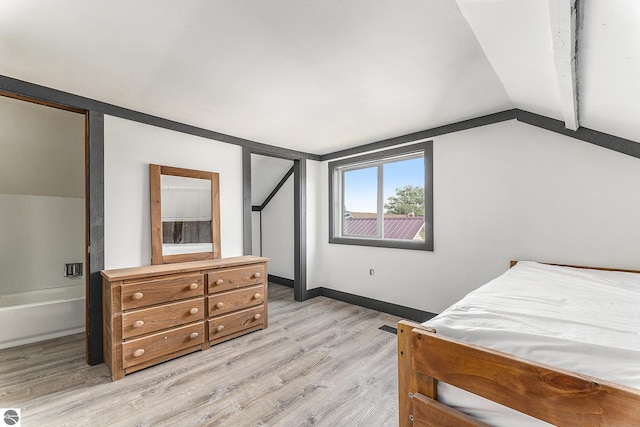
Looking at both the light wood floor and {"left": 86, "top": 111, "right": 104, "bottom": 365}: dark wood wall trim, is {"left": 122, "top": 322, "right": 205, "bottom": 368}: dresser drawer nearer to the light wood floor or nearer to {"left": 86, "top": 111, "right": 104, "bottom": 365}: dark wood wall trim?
the light wood floor

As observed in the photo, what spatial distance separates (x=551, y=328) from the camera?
1003 millimetres

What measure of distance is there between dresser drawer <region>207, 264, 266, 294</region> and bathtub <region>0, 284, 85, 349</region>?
4.93 feet

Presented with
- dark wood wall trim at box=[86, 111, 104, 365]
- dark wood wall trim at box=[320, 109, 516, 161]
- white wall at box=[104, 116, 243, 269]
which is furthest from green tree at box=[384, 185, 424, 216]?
dark wood wall trim at box=[86, 111, 104, 365]

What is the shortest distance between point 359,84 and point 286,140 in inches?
62.6

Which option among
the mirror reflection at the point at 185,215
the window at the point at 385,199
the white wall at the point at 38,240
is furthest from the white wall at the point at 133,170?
the window at the point at 385,199

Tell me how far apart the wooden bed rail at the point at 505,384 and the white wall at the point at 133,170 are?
253 cm

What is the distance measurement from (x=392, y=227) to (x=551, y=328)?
255 cm

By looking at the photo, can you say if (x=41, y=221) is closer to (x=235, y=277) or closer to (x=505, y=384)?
(x=235, y=277)

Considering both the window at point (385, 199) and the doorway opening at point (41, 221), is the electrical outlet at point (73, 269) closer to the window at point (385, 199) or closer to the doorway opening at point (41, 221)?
the doorway opening at point (41, 221)

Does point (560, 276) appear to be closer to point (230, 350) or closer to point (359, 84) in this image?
point (359, 84)

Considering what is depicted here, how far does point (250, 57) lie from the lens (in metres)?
1.68

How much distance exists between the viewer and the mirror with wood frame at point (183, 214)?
2.65 metres

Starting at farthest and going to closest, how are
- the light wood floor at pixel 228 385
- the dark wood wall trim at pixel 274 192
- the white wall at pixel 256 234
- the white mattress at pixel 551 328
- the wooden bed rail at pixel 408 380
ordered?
1. the white wall at pixel 256 234
2. the dark wood wall trim at pixel 274 192
3. the light wood floor at pixel 228 385
4. the wooden bed rail at pixel 408 380
5. the white mattress at pixel 551 328

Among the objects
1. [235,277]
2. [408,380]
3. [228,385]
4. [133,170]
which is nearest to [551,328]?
[408,380]
